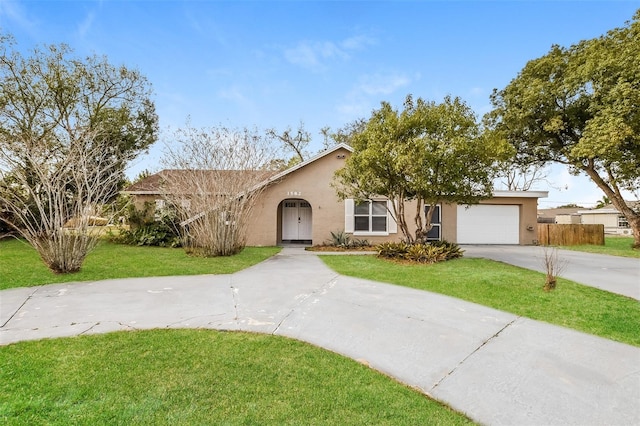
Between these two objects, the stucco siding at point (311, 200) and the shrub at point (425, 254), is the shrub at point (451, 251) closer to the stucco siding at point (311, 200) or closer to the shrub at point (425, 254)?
the shrub at point (425, 254)

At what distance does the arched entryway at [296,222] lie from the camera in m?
17.6

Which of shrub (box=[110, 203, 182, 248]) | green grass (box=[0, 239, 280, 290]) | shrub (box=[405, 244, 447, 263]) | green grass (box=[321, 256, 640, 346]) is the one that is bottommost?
green grass (box=[321, 256, 640, 346])

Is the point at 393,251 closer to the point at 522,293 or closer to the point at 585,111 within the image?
the point at 522,293

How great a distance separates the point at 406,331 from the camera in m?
4.73

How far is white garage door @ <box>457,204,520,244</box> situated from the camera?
57.2 feet

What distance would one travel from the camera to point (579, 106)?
16.1m

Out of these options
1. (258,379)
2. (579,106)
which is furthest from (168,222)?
Result: (579,106)

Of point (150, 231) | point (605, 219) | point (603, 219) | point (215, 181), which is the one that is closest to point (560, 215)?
point (603, 219)

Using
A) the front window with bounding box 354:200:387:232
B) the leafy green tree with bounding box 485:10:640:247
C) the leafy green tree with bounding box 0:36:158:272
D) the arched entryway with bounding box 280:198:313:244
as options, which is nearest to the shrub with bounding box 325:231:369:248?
the front window with bounding box 354:200:387:232

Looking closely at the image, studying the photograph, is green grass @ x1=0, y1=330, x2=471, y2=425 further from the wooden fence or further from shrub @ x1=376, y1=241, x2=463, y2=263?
the wooden fence

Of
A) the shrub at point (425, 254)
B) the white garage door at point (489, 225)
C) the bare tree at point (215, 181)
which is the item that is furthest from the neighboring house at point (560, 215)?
the bare tree at point (215, 181)

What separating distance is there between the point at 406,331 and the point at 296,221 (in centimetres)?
1327

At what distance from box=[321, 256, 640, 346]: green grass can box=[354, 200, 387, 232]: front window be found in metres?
5.76

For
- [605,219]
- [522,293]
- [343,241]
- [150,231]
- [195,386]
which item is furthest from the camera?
[605,219]
